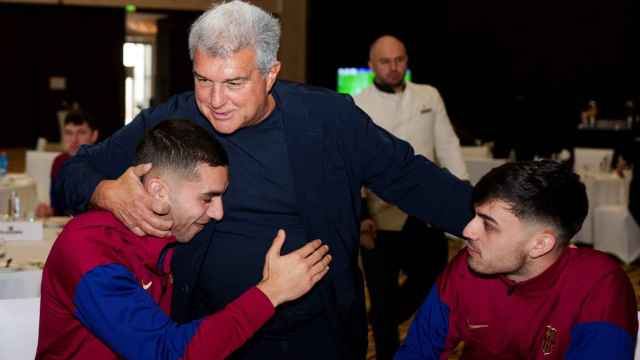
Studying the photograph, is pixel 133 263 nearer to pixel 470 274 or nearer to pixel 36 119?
pixel 470 274

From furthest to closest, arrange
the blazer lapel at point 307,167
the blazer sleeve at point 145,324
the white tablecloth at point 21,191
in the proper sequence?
the white tablecloth at point 21,191 → the blazer lapel at point 307,167 → the blazer sleeve at point 145,324

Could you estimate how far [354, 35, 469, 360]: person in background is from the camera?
13.8 feet

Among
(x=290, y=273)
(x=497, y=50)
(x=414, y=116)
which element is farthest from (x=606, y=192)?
(x=497, y=50)

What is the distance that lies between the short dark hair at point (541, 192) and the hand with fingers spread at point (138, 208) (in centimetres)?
67

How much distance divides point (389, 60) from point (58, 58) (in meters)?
13.6

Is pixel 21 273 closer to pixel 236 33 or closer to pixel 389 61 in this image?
pixel 236 33

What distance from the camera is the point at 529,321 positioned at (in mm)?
1876

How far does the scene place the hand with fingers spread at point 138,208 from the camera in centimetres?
178

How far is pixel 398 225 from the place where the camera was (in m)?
4.21

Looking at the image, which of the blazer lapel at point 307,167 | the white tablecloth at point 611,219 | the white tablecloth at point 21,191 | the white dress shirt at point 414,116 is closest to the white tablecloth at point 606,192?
the white tablecloth at point 611,219

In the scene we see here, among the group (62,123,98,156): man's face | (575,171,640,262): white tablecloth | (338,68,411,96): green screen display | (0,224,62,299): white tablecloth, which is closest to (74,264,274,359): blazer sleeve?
(0,224,62,299): white tablecloth

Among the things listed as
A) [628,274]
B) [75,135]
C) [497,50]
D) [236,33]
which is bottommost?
[628,274]

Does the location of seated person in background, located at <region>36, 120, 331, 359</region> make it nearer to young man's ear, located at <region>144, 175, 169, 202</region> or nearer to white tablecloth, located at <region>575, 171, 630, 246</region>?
young man's ear, located at <region>144, 175, 169, 202</region>

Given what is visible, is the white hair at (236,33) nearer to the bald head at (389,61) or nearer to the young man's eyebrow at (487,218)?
the young man's eyebrow at (487,218)
